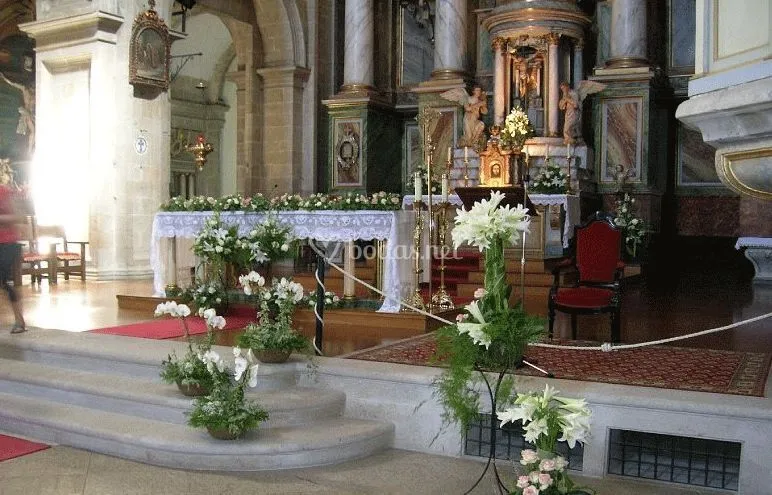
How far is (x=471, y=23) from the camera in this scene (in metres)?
16.0

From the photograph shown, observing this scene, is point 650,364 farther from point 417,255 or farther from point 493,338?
point 417,255

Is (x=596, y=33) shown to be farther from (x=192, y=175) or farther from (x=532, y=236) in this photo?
(x=192, y=175)

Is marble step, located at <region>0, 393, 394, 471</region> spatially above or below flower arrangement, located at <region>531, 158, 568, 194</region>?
below

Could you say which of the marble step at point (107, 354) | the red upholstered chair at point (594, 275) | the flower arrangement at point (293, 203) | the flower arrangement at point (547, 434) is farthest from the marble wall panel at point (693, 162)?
the flower arrangement at point (547, 434)

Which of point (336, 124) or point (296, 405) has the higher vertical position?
point (336, 124)

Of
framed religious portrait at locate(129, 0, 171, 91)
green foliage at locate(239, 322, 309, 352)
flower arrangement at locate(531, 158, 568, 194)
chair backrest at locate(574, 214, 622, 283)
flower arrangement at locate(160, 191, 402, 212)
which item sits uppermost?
framed religious portrait at locate(129, 0, 171, 91)

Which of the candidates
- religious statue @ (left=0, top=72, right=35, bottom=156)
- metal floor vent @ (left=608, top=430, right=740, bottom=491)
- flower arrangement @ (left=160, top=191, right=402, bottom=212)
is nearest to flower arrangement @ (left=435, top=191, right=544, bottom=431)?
metal floor vent @ (left=608, top=430, right=740, bottom=491)

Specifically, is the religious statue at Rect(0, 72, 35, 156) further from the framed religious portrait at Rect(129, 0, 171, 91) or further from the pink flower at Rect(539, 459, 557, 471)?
the pink flower at Rect(539, 459, 557, 471)

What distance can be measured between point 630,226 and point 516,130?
2.29 metres

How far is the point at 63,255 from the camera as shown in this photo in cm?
1259

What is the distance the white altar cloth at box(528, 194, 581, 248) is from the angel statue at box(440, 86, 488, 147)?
252 cm

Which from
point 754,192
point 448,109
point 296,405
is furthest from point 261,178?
point 754,192

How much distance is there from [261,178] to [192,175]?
532 centimetres

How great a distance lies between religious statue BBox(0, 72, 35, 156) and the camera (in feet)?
61.4
